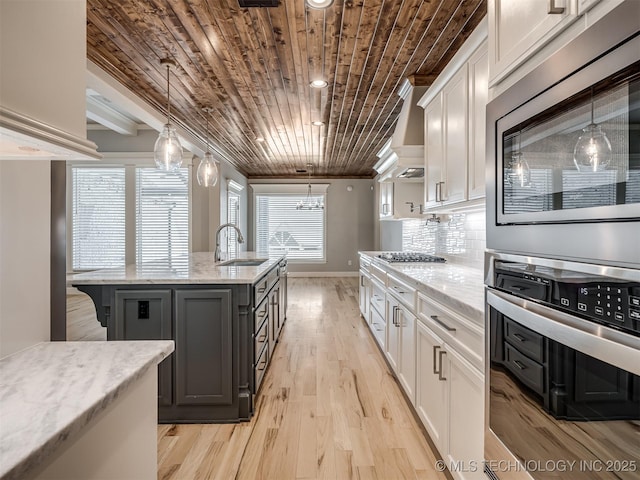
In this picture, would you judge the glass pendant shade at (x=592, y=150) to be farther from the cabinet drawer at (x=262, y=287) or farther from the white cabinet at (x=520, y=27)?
the cabinet drawer at (x=262, y=287)

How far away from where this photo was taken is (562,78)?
0.87m

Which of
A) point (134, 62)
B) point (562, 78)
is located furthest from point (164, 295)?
point (562, 78)

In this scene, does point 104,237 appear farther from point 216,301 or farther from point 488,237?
point 488,237

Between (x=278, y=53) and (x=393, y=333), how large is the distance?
96.6 inches

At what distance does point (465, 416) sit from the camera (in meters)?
1.51

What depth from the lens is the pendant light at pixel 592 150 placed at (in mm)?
744

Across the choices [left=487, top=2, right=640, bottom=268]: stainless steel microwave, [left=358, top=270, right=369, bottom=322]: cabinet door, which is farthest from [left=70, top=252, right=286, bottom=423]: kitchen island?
[left=358, top=270, right=369, bottom=322]: cabinet door

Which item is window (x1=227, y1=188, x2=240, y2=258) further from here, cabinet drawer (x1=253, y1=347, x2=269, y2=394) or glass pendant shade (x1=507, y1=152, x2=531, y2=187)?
glass pendant shade (x1=507, y1=152, x2=531, y2=187)

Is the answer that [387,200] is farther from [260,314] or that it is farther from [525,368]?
[525,368]

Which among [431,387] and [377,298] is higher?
[377,298]

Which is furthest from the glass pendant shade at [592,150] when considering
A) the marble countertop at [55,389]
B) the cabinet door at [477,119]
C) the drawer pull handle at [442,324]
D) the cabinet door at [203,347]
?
the cabinet door at [203,347]

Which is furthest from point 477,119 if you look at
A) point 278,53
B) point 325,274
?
point 325,274

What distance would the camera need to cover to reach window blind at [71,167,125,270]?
6.82m

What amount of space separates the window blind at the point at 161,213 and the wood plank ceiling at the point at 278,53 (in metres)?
2.19
